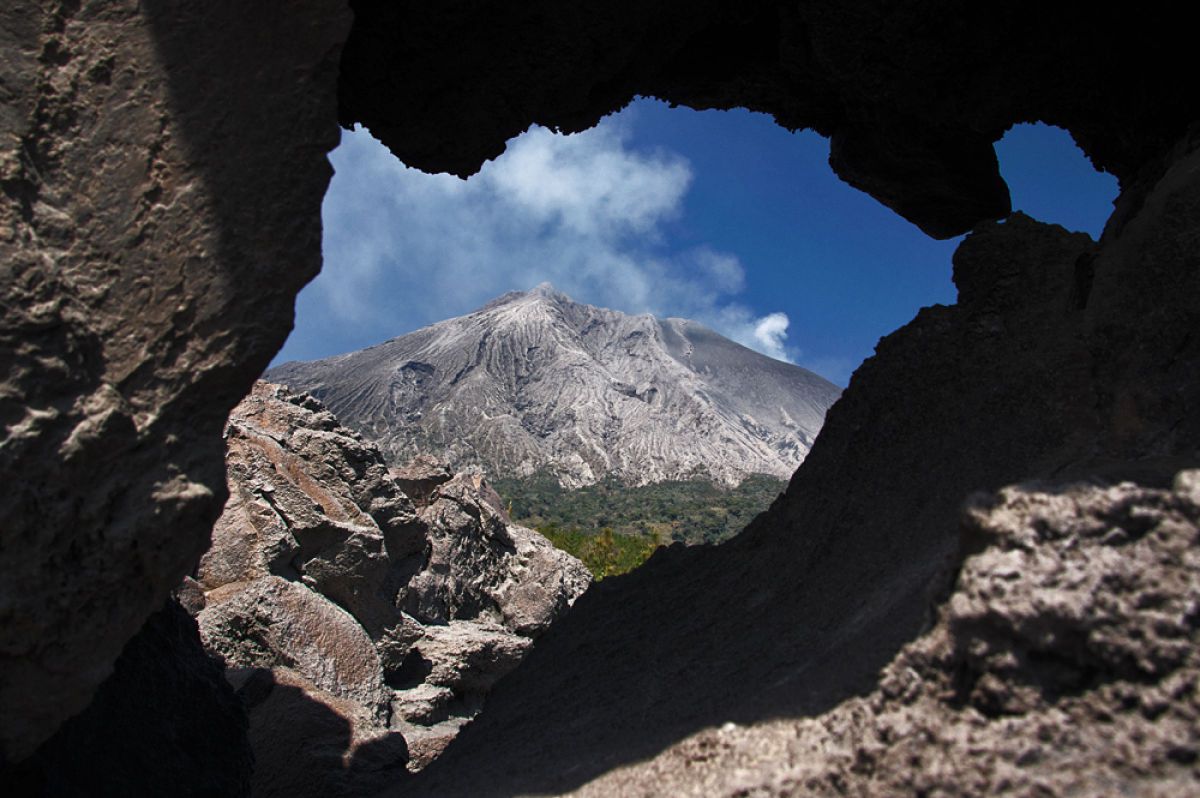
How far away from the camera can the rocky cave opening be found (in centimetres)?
235

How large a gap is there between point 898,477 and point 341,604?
6594 millimetres

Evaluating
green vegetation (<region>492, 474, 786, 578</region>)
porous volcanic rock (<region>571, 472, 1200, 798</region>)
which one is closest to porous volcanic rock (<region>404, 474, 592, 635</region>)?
porous volcanic rock (<region>571, 472, 1200, 798</region>)

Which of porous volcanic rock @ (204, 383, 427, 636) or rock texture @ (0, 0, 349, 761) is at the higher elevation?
porous volcanic rock @ (204, 383, 427, 636)

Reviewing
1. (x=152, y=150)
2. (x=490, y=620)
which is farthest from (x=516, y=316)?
(x=152, y=150)

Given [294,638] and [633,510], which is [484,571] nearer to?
[294,638]

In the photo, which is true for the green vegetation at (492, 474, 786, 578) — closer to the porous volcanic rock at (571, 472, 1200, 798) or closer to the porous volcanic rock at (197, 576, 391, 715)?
the porous volcanic rock at (197, 576, 391, 715)

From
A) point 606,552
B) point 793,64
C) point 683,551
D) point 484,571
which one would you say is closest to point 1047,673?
point 683,551

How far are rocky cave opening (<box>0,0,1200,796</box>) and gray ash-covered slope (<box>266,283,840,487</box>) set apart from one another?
295 ft

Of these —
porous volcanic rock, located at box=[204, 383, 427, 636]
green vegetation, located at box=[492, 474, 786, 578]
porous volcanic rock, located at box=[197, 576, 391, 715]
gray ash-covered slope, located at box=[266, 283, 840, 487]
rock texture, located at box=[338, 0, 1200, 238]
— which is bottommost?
porous volcanic rock, located at box=[197, 576, 391, 715]

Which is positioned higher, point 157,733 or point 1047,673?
point 157,733

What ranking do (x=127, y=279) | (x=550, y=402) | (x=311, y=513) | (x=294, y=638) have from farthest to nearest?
(x=550, y=402) < (x=311, y=513) < (x=294, y=638) < (x=127, y=279)

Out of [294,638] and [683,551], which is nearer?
[683,551]

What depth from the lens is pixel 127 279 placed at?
316 cm

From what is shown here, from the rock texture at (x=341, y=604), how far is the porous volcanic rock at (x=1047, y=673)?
455cm
